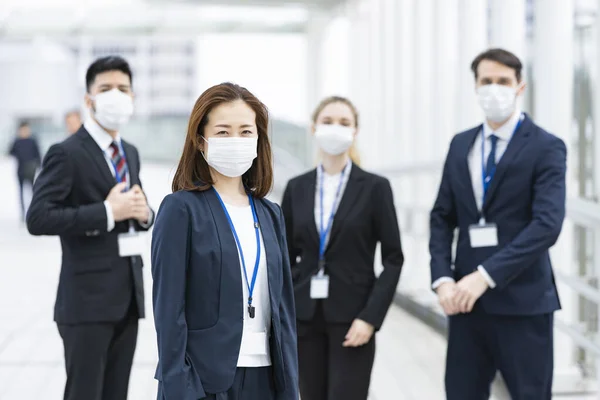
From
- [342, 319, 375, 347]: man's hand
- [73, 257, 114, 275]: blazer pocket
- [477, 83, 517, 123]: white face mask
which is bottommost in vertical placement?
[342, 319, 375, 347]: man's hand

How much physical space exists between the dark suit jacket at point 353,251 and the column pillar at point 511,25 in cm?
237

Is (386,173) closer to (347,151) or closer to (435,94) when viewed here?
(435,94)

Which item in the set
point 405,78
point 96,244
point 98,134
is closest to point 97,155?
point 98,134

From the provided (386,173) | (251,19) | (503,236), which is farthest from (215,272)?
(251,19)

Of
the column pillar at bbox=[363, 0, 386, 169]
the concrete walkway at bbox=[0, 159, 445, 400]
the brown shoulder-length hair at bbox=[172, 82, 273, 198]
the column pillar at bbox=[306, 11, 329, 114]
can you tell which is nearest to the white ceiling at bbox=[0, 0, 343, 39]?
the column pillar at bbox=[306, 11, 329, 114]

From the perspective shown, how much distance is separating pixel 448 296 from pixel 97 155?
1.40m

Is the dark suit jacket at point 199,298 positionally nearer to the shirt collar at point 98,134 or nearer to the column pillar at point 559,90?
the shirt collar at point 98,134

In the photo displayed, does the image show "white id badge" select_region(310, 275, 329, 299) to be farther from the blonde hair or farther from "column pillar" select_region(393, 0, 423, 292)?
"column pillar" select_region(393, 0, 423, 292)

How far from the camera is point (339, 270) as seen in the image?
2.99 metres

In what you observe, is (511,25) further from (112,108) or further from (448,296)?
(112,108)

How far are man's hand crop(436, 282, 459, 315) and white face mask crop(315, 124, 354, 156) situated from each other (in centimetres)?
66

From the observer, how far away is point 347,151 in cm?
324

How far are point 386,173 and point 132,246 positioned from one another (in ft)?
16.3

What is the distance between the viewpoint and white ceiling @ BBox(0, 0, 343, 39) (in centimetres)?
1120
